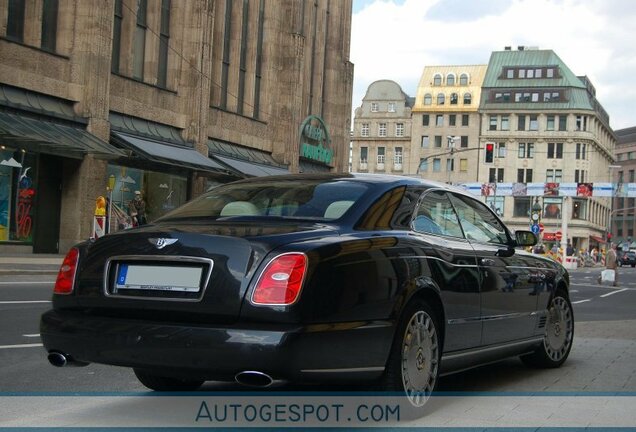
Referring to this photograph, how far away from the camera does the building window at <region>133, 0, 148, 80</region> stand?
33188 mm

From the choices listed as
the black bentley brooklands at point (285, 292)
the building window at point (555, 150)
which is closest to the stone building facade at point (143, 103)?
the black bentley brooklands at point (285, 292)

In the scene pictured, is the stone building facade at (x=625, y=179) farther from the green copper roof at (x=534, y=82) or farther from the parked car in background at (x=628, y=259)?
the parked car in background at (x=628, y=259)

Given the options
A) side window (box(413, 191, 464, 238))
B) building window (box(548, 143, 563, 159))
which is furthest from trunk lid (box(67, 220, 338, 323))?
building window (box(548, 143, 563, 159))

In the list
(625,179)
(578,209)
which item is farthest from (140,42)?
(625,179)

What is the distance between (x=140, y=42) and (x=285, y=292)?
30654mm

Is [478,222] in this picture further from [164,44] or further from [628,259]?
[628,259]

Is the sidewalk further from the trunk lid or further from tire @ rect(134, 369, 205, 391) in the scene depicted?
the trunk lid

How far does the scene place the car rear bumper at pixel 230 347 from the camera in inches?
168

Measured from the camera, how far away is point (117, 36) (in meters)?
32.0

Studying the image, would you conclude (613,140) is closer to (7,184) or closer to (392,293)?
(7,184)

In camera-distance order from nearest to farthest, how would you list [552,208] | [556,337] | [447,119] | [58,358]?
[58,358], [556,337], [552,208], [447,119]

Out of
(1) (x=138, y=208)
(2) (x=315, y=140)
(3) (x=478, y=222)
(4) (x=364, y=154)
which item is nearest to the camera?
(3) (x=478, y=222)

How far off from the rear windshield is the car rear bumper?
34.7 inches

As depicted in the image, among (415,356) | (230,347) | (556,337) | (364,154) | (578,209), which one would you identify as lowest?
(556,337)
